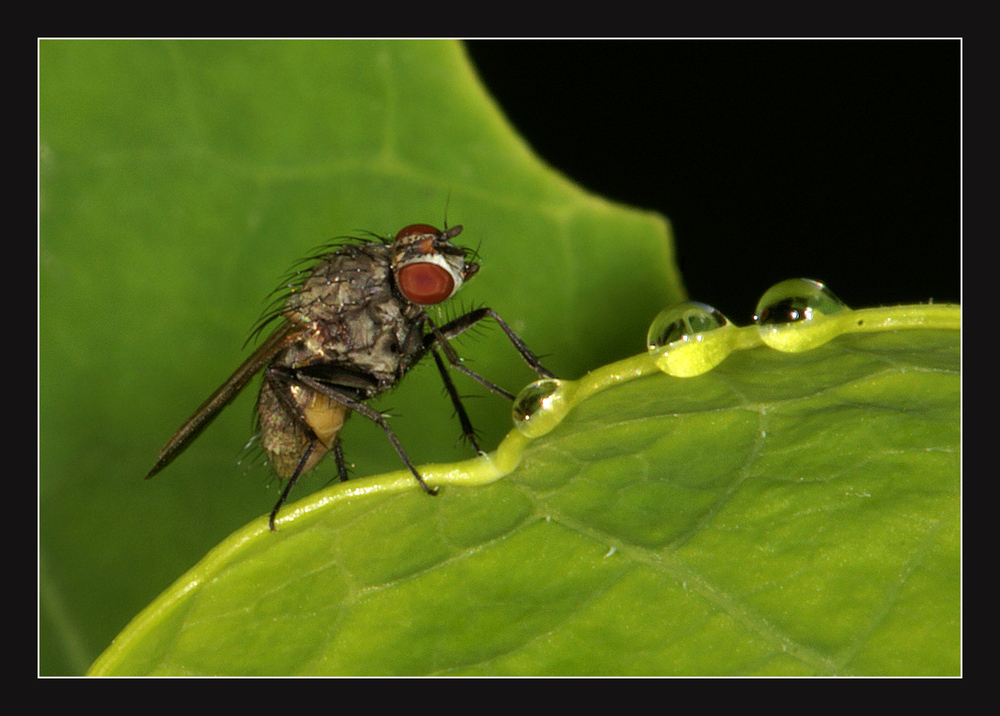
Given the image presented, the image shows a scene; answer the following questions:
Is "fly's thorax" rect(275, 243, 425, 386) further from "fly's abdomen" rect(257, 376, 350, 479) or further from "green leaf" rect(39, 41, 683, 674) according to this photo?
"green leaf" rect(39, 41, 683, 674)

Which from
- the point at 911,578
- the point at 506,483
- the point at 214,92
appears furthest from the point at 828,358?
the point at 214,92

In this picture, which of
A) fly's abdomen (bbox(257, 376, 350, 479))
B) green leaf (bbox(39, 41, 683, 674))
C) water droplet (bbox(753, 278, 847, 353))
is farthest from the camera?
fly's abdomen (bbox(257, 376, 350, 479))

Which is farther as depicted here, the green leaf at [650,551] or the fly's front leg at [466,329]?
the fly's front leg at [466,329]

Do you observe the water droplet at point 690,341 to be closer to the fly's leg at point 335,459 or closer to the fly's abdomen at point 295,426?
the fly's leg at point 335,459

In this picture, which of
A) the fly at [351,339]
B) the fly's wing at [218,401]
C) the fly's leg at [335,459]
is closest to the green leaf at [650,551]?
the fly's wing at [218,401]

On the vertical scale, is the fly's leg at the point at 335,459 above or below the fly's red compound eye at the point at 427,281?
below

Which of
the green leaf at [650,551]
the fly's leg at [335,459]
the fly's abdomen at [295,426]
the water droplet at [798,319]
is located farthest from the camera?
the fly's abdomen at [295,426]

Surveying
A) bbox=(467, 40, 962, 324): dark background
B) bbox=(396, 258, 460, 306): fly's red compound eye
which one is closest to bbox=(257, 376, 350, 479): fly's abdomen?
bbox=(396, 258, 460, 306): fly's red compound eye
